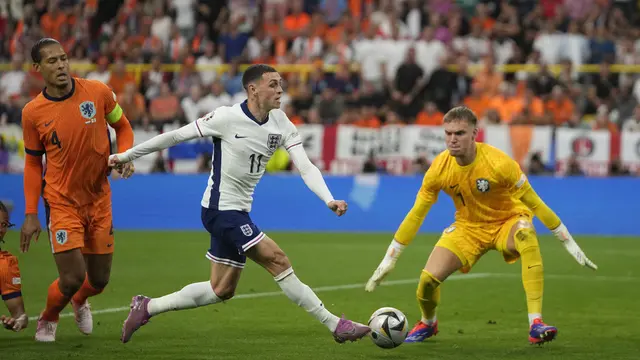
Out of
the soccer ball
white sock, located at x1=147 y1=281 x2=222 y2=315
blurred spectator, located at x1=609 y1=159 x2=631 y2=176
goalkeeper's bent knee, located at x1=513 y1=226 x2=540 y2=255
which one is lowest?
blurred spectator, located at x1=609 y1=159 x2=631 y2=176

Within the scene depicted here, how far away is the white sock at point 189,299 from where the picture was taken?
28.8 feet

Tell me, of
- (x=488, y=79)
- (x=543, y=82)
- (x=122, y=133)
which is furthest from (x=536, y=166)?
(x=122, y=133)

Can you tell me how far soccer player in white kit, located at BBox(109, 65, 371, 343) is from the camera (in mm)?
8477

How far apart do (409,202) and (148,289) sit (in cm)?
800

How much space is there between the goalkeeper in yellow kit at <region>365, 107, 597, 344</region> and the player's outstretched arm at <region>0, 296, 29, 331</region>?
9.03 ft

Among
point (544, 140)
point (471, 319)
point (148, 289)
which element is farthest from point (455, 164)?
point (544, 140)

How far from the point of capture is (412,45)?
23.7 m

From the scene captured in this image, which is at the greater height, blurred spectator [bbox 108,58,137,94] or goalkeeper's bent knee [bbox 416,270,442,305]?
blurred spectator [bbox 108,58,137,94]

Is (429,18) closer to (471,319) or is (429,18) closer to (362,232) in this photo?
(362,232)

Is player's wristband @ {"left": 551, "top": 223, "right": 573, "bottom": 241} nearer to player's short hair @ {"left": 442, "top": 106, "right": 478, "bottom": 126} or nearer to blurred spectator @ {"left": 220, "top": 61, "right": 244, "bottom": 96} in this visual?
player's short hair @ {"left": 442, "top": 106, "right": 478, "bottom": 126}

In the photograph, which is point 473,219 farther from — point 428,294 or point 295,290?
point 295,290

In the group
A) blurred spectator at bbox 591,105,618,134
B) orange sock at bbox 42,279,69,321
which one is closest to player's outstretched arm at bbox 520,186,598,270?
orange sock at bbox 42,279,69,321

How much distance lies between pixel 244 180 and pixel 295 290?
3.05 feet

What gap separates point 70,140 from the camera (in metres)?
8.98
